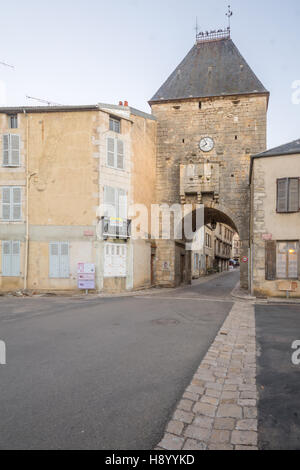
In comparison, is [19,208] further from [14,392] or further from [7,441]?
[7,441]

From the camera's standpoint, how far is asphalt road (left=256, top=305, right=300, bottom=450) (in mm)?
2738

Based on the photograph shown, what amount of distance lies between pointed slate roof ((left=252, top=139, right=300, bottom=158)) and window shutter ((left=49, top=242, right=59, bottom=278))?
10396mm

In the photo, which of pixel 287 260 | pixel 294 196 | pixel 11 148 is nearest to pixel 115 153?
pixel 11 148

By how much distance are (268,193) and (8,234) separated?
12697mm

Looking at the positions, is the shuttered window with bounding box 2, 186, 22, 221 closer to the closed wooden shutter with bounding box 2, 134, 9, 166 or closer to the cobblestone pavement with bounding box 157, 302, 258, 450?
the closed wooden shutter with bounding box 2, 134, 9, 166

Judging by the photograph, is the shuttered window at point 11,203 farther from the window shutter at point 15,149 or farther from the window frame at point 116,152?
the window frame at point 116,152

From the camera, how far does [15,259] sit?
16.1 m

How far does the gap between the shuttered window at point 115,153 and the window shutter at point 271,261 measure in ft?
28.3

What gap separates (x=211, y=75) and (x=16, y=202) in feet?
48.4

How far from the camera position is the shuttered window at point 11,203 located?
16.3 meters

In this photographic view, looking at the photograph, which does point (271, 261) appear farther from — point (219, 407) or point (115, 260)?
point (219, 407)

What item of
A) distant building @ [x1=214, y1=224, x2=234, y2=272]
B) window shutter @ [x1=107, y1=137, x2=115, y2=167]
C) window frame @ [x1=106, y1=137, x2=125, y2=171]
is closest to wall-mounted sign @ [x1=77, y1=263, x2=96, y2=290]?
window frame @ [x1=106, y1=137, x2=125, y2=171]

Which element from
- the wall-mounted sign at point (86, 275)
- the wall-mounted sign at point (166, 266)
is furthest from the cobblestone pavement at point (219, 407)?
the wall-mounted sign at point (166, 266)
